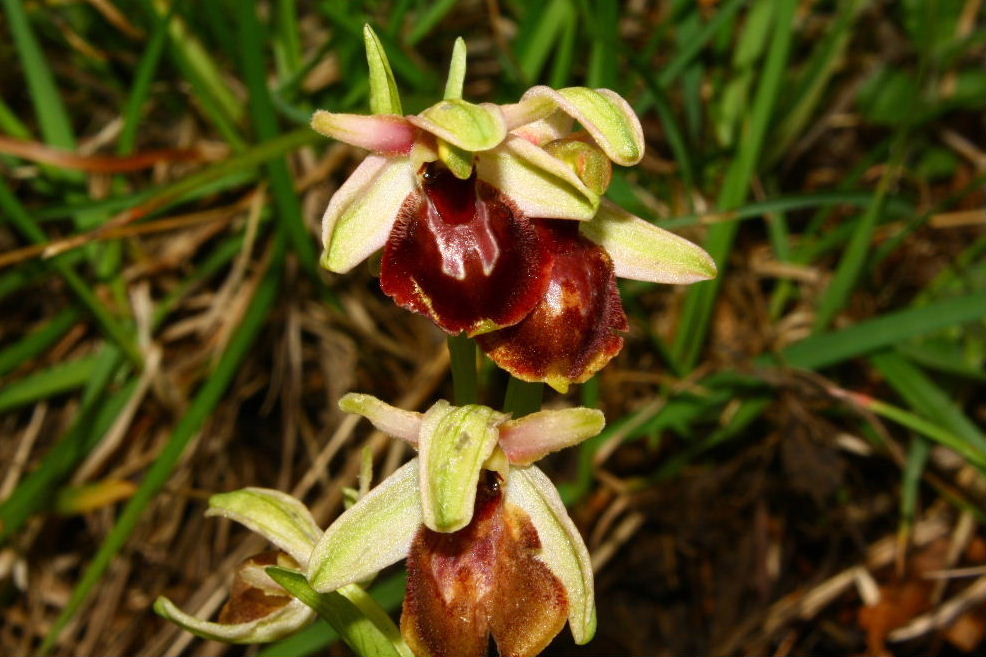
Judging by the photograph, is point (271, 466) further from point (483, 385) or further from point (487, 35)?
point (487, 35)

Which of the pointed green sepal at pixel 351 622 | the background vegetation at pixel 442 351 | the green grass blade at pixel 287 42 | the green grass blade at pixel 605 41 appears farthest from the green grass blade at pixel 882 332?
the green grass blade at pixel 287 42

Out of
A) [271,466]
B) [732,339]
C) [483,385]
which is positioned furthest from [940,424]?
[271,466]

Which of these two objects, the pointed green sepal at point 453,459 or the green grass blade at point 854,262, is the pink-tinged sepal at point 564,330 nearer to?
the pointed green sepal at point 453,459

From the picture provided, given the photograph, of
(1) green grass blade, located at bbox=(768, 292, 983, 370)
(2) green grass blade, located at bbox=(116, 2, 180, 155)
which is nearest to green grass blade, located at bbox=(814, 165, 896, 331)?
(1) green grass blade, located at bbox=(768, 292, 983, 370)

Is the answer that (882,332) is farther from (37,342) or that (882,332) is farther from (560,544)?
(37,342)

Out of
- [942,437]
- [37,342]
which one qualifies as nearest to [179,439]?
[37,342]
